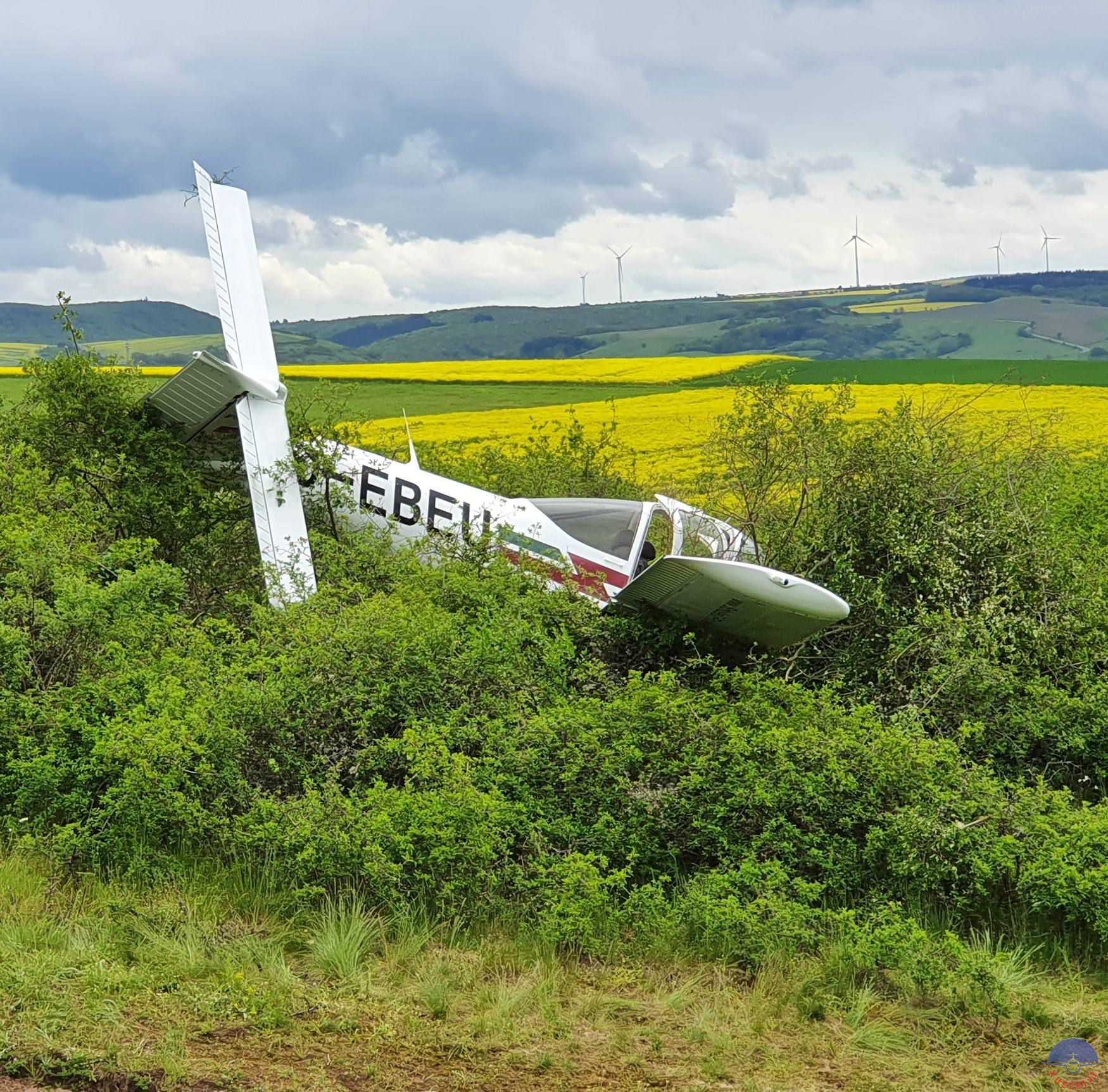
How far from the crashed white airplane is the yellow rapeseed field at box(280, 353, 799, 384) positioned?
162ft

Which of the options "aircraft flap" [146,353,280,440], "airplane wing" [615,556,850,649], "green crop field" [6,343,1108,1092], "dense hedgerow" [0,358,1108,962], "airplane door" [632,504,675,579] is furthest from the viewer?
"aircraft flap" [146,353,280,440]

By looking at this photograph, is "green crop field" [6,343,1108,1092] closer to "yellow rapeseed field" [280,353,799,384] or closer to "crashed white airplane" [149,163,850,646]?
"crashed white airplane" [149,163,850,646]

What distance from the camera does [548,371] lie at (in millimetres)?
71438

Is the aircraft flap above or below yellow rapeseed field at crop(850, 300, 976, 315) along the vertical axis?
below

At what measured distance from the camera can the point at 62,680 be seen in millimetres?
7953

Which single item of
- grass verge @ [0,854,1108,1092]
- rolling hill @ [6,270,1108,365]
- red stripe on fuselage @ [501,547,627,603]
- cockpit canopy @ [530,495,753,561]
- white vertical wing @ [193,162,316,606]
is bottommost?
grass verge @ [0,854,1108,1092]

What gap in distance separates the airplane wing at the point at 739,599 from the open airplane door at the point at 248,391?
374cm

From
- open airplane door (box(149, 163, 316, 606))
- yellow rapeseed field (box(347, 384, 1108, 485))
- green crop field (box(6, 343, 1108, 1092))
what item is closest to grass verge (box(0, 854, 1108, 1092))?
green crop field (box(6, 343, 1108, 1092))

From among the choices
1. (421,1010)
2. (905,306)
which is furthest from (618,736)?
(905,306)

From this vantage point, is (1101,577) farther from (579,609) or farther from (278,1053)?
(278,1053)

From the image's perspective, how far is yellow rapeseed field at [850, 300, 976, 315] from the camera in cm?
15162

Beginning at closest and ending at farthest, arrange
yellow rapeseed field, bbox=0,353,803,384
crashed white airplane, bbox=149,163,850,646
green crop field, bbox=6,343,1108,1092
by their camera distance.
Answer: green crop field, bbox=6,343,1108,1092 → crashed white airplane, bbox=149,163,850,646 → yellow rapeseed field, bbox=0,353,803,384

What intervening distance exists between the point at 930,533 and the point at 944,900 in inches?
159

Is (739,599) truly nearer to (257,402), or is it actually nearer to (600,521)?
(600,521)
